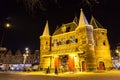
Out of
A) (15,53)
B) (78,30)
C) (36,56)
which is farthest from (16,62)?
(78,30)

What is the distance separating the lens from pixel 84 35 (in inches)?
1105

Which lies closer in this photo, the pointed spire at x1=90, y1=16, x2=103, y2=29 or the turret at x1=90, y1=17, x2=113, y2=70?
the turret at x1=90, y1=17, x2=113, y2=70

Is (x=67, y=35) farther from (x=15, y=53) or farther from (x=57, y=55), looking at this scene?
(x=15, y=53)

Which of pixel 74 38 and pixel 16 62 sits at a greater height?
pixel 74 38

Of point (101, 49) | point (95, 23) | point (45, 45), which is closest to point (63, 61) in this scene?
point (45, 45)

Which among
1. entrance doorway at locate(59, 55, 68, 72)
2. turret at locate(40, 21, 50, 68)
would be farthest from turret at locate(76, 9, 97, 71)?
turret at locate(40, 21, 50, 68)

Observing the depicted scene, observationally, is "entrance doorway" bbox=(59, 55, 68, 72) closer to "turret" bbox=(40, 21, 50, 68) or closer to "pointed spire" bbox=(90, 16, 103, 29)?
"turret" bbox=(40, 21, 50, 68)

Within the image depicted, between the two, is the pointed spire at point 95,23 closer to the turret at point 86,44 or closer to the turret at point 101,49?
the turret at point 101,49

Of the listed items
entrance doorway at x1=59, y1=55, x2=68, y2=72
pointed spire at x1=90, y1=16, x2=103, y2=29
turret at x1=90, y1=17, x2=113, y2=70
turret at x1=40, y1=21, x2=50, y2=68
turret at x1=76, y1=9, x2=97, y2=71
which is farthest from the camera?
turret at x1=40, y1=21, x2=50, y2=68

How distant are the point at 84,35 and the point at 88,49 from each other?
2.93 m

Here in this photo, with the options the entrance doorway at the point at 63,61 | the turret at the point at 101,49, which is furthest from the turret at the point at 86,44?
the entrance doorway at the point at 63,61

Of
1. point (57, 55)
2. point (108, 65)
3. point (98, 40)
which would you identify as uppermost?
point (98, 40)

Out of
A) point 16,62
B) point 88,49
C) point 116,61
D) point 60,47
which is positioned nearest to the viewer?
point 88,49

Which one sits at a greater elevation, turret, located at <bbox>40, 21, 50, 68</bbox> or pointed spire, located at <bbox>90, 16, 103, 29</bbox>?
pointed spire, located at <bbox>90, 16, 103, 29</bbox>
